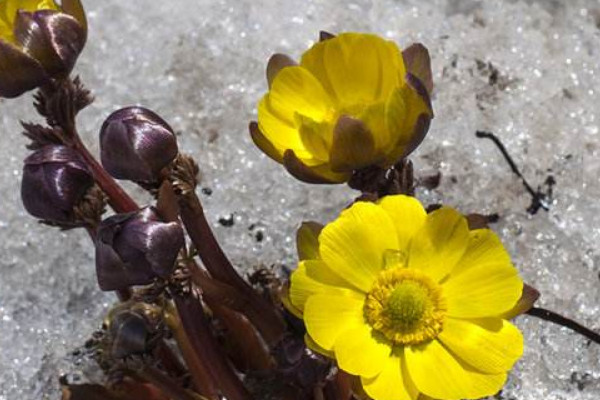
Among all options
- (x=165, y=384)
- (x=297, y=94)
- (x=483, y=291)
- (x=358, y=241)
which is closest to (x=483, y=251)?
(x=483, y=291)

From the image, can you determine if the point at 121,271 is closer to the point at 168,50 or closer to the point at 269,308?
the point at 269,308

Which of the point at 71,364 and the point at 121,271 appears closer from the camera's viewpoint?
the point at 121,271

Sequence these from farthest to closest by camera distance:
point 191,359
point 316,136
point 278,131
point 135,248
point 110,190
→ point 191,359
point 110,190
point 278,131
point 316,136
point 135,248

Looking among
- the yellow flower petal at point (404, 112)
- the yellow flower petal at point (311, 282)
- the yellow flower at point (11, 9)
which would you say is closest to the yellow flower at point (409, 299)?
the yellow flower petal at point (311, 282)

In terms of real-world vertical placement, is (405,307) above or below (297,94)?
below

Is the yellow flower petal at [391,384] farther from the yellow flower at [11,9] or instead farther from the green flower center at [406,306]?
the yellow flower at [11,9]

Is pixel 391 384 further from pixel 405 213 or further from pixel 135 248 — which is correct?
pixel 135 248

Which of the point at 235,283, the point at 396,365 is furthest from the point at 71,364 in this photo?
the point at 396,365
